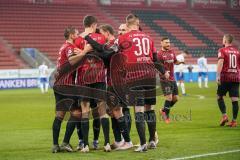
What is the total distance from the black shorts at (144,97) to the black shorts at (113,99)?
1.10 ft

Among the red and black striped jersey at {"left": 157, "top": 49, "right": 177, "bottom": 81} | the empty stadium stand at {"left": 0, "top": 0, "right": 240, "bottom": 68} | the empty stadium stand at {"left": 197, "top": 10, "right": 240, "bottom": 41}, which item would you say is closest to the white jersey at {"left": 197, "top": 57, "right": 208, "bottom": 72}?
the empty stadium stand at {"left": 0, "top": 0, "right": 240, "bottom": 68}

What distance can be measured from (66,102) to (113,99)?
3.28ft

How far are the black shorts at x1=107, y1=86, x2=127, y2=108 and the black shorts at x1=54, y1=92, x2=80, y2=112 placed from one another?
0.66 metres

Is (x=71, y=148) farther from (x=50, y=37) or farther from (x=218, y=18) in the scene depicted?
(x=218, y=18)

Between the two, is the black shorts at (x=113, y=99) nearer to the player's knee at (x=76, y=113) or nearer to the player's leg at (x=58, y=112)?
the player's knee at (x=76, y=113)

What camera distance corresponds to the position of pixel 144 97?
1137cm

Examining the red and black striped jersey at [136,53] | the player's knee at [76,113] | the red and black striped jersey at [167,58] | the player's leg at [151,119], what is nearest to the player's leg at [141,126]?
the player's leg at [151,119]

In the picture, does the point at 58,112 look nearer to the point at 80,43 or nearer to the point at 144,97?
the point at 80,43

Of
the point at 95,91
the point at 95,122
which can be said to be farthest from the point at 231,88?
the point at 95,91

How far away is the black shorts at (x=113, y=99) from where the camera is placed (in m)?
11.8

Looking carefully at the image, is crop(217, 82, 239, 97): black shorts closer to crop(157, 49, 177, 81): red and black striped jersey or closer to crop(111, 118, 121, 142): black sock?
crop(157, 49, 177, 81): red and black striped jersey

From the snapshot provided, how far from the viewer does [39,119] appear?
61.9ft

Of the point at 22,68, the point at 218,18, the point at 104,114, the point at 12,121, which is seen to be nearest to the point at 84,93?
the point at 104,114

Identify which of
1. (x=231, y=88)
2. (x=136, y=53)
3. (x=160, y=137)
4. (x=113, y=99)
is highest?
(x=136, y=53)
